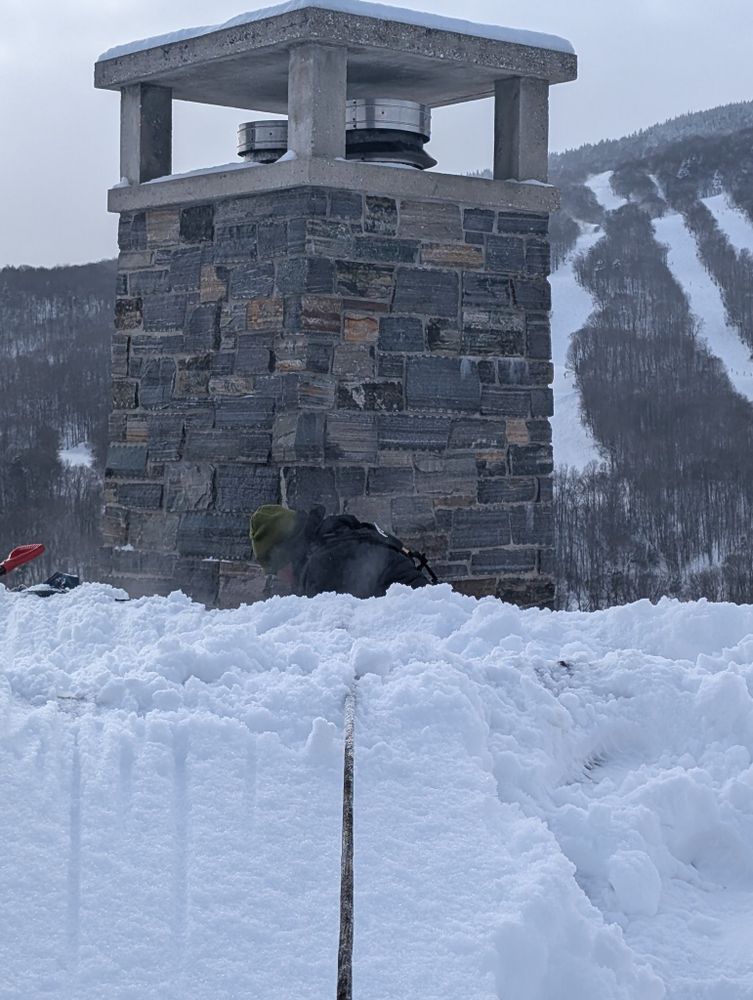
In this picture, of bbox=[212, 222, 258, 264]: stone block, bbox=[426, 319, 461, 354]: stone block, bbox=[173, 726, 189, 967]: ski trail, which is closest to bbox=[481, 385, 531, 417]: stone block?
bbox=[426, 319, 461, 354]: stone block

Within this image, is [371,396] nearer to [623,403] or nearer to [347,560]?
[347,560]

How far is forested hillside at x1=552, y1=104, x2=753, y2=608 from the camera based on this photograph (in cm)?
4047

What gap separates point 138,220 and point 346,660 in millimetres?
4835

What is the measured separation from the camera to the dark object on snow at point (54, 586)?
5774mm

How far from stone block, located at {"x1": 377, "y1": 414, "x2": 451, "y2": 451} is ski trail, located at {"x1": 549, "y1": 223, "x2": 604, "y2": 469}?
35.5 metres

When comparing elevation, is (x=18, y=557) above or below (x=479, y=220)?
below

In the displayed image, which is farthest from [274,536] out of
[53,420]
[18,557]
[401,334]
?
[53,420]

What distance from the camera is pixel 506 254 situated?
7.97 meters

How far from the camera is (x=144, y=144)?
8.34m

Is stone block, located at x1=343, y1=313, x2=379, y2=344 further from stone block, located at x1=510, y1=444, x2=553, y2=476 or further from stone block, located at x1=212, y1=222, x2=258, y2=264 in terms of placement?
stone block, located at x1=510, y1=444, x2=553, y2=476

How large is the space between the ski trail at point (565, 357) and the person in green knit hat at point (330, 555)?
122 feet

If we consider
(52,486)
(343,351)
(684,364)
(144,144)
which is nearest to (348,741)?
(343,351)

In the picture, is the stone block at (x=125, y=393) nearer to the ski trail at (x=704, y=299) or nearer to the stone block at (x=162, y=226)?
the stone block at (x=162, y=226)

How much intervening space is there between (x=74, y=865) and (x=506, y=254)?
222 inches
